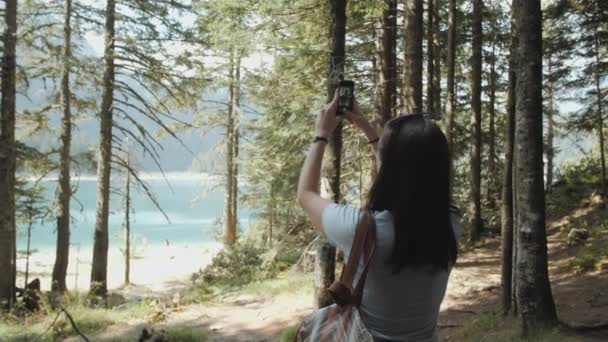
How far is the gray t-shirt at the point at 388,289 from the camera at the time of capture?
4.79 ft

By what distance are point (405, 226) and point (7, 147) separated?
34.7ft

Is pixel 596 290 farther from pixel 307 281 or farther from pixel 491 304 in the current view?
pixel 307 281

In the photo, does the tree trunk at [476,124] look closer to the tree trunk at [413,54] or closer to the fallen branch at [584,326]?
the tree trunk at [413,54]

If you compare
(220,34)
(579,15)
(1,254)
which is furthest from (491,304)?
(579,15)

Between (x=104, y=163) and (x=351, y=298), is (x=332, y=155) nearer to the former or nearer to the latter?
(x=351, y=298)

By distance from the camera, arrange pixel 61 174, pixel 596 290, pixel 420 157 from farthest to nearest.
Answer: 1. pixel 61 174
2. pixel 596 290
3. pixel 420 157

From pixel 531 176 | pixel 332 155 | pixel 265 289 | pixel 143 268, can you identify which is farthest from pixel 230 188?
pixel 531 176

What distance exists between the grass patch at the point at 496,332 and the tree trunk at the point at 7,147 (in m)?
9.11

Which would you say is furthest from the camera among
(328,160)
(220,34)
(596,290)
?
(220,34)

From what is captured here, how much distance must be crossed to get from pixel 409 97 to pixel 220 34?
3.34m

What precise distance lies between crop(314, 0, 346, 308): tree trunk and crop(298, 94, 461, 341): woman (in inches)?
171

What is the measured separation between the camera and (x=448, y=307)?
8141 millimetres

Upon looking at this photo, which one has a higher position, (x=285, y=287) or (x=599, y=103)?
(x=599, y=103)

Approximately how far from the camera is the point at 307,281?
37.1 feet
